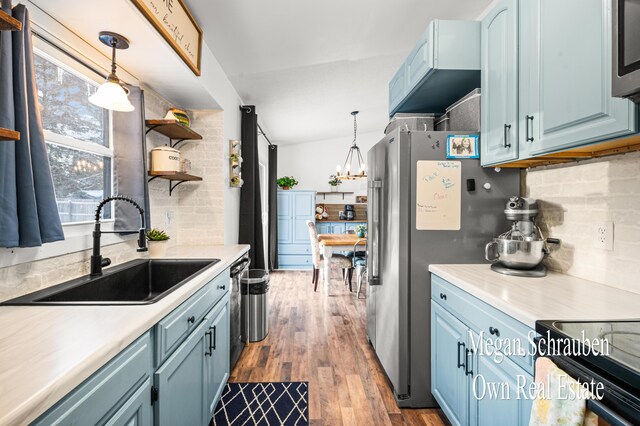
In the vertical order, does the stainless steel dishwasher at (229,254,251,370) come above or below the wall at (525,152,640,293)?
below

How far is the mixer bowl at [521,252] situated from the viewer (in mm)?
1566

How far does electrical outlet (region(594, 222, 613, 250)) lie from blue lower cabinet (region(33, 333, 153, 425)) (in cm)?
194

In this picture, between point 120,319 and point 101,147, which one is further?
point 101,147

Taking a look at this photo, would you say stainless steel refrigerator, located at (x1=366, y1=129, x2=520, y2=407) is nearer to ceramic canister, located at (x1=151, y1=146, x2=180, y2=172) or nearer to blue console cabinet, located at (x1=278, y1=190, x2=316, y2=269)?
ceramic canister, located at (x1=151, y1=146, x2=180, y2=172)

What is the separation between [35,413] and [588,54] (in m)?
1.84

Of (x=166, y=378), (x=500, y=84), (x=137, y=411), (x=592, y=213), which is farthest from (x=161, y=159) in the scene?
(x=592, y=213)

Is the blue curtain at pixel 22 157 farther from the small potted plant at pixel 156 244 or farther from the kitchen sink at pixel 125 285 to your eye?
the small potted plant at pixel 156 244

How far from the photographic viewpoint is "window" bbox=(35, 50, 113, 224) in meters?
1.49

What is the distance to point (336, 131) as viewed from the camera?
6328 mm

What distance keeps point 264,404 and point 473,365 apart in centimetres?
129

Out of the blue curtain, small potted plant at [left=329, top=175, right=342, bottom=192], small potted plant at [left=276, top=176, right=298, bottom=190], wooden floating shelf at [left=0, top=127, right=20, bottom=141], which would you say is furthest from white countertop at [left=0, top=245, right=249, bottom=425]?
small potted plant at [left=329, top=175, right=342, bottom=192]

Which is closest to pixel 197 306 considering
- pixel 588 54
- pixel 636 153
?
pixel 588 54

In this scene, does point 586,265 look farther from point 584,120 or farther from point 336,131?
point 336,131

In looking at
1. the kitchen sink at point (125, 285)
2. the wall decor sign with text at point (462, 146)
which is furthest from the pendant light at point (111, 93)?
the wall decor sign with text at point (462, 146)
